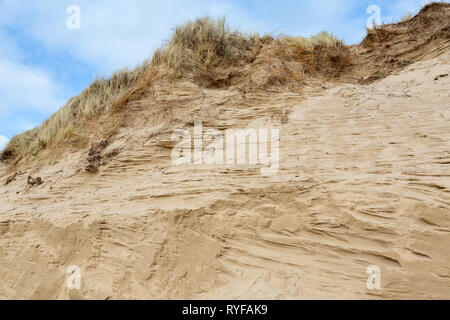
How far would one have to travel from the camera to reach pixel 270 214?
143 inches

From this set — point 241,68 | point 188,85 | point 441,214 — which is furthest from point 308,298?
point 241,68

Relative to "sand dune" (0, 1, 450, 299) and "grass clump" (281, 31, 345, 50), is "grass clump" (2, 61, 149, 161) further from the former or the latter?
"grass clump" (281, 31, 345, 50)

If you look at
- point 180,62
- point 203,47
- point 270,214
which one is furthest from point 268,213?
point 203,47

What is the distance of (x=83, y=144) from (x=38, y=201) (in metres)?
1.78

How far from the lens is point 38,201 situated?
5.24m

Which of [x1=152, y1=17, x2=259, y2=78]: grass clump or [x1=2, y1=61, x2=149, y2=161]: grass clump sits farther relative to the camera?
[x1=2, y1=61, x2=149, y2=161]: grass clump

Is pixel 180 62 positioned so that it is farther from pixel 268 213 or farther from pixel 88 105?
pixel 268 213

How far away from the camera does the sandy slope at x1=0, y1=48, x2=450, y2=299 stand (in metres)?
3.04

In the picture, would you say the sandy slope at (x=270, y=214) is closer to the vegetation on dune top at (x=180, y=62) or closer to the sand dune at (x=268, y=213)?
the sand dune at (x=268, y=213)

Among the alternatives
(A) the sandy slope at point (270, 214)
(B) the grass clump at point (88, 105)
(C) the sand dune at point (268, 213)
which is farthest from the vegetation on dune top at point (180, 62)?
(A) the sandy slope at point (270, 214)

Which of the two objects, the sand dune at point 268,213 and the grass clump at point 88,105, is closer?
the sand dune at point 268,213

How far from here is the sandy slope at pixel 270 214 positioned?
3037 millimetres

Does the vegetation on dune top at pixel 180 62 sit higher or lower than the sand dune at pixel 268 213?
higher

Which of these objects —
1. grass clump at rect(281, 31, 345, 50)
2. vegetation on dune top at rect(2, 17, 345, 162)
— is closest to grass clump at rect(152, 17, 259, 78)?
vegetation on dune top at rect(2, 17, 345, 162)
